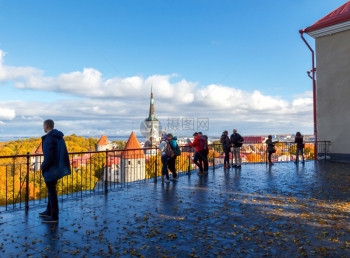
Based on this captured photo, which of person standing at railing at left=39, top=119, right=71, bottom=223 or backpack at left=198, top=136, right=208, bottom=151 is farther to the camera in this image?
backpack at left=198, top=136, right=208, bottom=151

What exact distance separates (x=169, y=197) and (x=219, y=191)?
5.67ft

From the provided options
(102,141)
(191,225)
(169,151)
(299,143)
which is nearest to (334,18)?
(299,143)

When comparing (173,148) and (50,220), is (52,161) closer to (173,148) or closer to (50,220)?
(50,220)

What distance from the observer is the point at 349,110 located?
16.8 metres

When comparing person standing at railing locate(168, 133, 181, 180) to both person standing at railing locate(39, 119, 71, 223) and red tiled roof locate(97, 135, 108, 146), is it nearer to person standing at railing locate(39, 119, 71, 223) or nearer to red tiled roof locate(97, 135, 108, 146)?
person standing at railing locate(39, 119, 71, 223)

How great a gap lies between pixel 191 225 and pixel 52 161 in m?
2.93

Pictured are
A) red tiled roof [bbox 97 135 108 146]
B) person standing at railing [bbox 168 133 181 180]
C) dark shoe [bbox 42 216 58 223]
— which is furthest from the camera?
red tiled roof [bbox 97 135 108 146]

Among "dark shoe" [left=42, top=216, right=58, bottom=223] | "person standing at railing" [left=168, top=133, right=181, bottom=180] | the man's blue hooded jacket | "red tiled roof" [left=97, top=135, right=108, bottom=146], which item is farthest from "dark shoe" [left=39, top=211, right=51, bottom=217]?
"red tiled roof" [left=97, top=135, right=108, bottom=146]

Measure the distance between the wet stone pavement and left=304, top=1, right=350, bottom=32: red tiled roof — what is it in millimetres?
11441

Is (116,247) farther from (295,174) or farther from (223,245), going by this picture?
(295,174)

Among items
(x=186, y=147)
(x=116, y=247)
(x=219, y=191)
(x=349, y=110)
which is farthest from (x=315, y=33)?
(x=116, y=247)

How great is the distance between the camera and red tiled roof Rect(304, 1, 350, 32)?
A: 16594mm

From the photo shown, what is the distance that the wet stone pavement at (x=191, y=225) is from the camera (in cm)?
445

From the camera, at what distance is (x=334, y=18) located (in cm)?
1709
